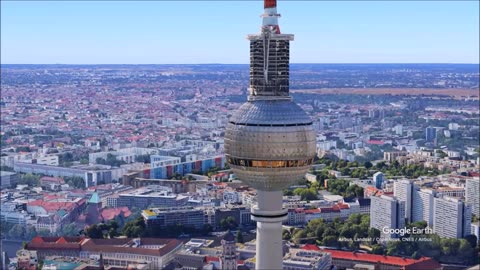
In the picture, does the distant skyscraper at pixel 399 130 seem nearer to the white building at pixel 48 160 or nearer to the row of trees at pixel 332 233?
the white building at pixel 48 160

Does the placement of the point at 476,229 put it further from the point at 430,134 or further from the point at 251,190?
the point at 430,134

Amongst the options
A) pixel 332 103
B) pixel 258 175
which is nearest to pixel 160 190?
pixel 258 175

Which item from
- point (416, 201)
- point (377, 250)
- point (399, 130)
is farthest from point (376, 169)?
point (399, 130)

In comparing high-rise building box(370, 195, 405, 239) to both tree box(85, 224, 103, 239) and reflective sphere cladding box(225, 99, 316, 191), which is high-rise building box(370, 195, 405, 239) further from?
reflective sphere cladding box(225, 99, 316, 191)

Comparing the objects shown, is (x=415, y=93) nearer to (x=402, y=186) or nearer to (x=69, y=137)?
(x=69, y=137)

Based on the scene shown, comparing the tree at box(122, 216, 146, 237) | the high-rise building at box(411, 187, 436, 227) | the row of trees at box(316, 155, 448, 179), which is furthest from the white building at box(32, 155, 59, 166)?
the high-rise building at box(411, 187, 436, 227)
